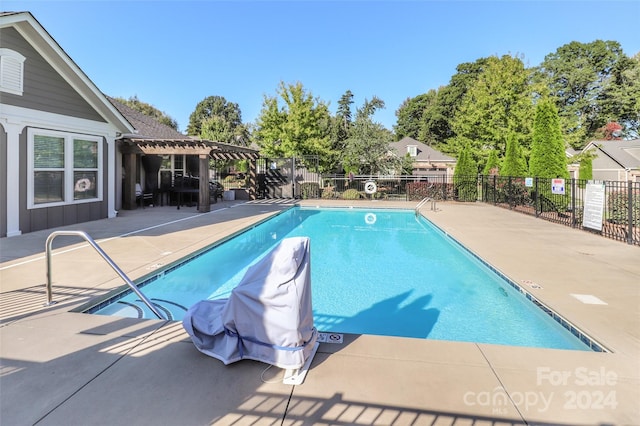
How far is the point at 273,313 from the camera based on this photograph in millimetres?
2443

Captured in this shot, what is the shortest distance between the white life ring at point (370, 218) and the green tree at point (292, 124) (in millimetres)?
7550

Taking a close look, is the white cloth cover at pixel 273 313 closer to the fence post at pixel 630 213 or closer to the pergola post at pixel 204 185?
the fence post at pixel 630 213

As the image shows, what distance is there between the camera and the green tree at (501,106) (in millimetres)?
18594

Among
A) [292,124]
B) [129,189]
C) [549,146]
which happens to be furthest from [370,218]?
[292,124]

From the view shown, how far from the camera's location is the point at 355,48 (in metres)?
22.5

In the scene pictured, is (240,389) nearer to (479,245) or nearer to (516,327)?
(516,327)

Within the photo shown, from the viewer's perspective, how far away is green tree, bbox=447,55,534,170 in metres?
18.6

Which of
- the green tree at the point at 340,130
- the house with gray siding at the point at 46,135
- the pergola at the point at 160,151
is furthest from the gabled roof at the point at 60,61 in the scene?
the green tree at the point at 340,130

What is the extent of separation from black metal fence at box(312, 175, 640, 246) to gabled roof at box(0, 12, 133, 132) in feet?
35.6

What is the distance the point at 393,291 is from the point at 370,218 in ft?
25.6

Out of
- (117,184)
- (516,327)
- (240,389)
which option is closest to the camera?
(240,389)

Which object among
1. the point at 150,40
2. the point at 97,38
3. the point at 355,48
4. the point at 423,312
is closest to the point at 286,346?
the point at 423,312

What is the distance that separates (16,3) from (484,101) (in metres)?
19.7

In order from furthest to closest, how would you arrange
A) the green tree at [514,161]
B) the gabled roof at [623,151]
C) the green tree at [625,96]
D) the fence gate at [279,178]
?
the green tree at [625,96] < the gabled roof at [623,151] < the fence gate at [279,178] < the green tree at [514,161]
